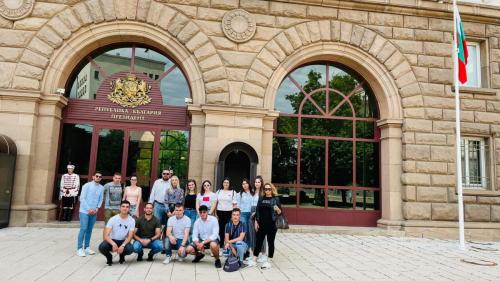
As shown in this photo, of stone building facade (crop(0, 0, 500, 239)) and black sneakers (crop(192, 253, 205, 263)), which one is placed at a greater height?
stone building facade (crop(0, 0, 500, 239))

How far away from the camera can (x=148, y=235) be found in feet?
23.5

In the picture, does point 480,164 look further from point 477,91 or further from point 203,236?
point 203,236

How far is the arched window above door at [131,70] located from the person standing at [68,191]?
8.72ft

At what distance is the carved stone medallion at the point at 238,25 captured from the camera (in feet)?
37.9

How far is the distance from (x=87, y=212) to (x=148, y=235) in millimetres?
1576

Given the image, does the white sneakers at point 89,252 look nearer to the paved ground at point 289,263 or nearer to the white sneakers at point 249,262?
the paved ground at point 289,263

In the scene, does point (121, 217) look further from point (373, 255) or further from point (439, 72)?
point (439, 72)

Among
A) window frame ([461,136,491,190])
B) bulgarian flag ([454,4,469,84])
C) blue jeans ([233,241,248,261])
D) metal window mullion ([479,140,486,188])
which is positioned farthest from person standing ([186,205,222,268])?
metal window mullion ([479,140,486,188])

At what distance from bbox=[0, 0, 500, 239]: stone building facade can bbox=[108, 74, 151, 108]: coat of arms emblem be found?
50.6 inches

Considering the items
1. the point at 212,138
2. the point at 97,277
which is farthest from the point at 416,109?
the point at 97,277

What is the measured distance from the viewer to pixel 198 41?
11.4 metres

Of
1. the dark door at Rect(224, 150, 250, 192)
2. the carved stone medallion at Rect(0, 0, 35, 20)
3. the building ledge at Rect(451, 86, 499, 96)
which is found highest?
the carved stone medallion at Rect(0, 0, 35, 20)

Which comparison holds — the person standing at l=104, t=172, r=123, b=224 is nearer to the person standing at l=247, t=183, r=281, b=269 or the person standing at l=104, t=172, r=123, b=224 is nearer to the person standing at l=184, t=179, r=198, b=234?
the person standing at l=184, t=179, r=198, b=234

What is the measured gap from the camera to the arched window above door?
38.9ft
